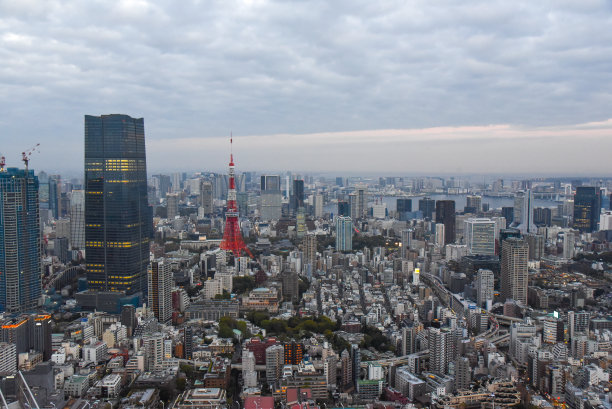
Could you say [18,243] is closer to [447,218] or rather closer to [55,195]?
[55,195]

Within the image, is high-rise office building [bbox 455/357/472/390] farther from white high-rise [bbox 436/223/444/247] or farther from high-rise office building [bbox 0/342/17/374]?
white high-rise [bbox 436/223/444/247]

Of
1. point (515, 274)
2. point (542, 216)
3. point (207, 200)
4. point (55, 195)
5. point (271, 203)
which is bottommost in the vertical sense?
point (515, 274)

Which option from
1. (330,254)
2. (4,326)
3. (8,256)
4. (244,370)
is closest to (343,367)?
(244,370)

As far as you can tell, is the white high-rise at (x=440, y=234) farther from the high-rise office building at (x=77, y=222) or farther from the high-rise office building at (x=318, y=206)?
the high-rise office building at (x=77, y=222)

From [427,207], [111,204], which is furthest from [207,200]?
[111,204]

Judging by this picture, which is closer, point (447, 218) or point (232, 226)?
point (232, 226)
